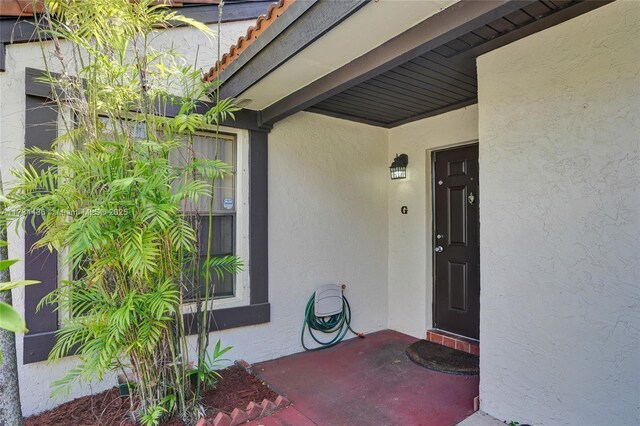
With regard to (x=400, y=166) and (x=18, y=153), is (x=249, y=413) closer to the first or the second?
(x=18, y=153)

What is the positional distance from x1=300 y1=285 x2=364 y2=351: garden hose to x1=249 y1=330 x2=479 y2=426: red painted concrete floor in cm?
15

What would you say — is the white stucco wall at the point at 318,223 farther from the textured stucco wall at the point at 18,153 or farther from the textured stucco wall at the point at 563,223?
the textured stucco wall at the point at 563,223

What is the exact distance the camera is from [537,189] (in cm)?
233

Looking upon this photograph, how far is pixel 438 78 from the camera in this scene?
10.4ft

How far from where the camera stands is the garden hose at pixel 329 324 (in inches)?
154

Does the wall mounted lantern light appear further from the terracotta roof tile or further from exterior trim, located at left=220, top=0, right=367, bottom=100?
the terracotta roof tile

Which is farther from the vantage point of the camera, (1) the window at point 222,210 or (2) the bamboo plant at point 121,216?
(1) the window at point 222,210

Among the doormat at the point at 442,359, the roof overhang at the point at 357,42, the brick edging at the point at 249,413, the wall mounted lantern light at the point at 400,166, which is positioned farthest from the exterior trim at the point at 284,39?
the doormat at the point at 442,359

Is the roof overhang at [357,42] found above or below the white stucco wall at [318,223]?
above

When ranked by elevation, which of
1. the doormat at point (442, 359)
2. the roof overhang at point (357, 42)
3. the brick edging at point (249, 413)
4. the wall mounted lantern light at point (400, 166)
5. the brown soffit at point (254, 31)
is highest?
the brown soffit at point (254, 31)

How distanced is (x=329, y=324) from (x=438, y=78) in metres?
2.81

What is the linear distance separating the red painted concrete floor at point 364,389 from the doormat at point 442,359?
71 millimetres

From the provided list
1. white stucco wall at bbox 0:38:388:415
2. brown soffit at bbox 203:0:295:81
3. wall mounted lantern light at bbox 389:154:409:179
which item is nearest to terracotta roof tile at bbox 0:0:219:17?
white stucco wall at bbox 0:38:388:415

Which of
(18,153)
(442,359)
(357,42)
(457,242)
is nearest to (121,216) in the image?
(18,153)
